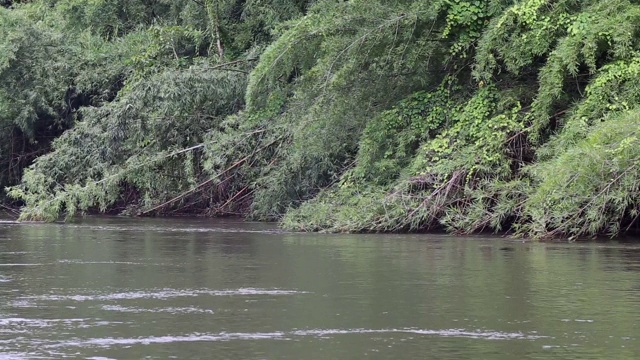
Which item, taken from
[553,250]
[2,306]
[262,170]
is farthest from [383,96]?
[2,306]

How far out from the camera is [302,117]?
18.9 meters

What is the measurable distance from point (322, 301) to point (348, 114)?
10703 millimetres

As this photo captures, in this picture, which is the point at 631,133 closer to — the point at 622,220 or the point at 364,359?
the point at 622,220

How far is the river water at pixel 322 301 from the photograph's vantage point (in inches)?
240

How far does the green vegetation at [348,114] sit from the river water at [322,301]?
2.13m

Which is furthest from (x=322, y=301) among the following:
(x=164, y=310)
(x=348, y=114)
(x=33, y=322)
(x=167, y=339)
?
(x=348, y=114)

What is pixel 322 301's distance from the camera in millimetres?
7980

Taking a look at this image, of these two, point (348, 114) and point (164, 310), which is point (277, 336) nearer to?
point (164, 310)

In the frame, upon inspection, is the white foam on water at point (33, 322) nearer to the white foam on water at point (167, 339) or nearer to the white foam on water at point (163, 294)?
the white foam on water at point (167, 339)

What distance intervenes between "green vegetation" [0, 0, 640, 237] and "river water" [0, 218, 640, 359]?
2128 mm

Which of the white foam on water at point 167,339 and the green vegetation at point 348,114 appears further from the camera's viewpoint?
the green vegetation at point 348,114

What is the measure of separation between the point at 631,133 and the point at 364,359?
28.0 feet

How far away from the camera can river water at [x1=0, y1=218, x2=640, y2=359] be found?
6102 millimetres

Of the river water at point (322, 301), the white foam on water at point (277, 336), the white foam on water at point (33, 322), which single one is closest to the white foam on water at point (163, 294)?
the river water at point (322, 301)
